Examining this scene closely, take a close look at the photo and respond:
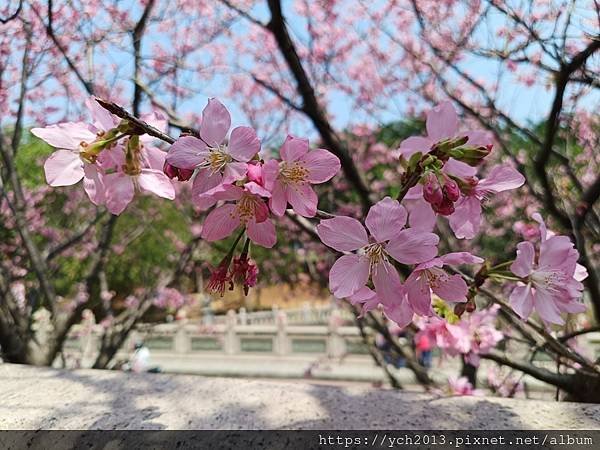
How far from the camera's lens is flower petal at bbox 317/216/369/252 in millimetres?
660

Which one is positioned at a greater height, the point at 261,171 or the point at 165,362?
the point at 261,171

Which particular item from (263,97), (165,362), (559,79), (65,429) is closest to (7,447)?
(65,429)

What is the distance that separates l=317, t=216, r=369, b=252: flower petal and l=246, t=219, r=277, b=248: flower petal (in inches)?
2.7

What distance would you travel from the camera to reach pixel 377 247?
68 cm

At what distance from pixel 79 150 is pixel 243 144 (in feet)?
0.91

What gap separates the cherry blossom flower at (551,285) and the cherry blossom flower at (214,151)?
50cm

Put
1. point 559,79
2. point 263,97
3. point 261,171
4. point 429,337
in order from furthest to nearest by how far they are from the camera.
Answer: point 263,97, point 559,79, point 429,337, point 261,171

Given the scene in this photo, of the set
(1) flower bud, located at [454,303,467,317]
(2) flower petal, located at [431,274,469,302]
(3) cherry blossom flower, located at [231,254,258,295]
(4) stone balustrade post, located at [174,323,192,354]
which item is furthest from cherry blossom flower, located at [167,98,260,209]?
(4) stone balustrade post, located at [174,323,192,354]

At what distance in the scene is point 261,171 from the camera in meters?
0.61

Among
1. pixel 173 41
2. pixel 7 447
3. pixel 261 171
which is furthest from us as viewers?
pixel 173 41

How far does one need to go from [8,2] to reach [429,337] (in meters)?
2.99

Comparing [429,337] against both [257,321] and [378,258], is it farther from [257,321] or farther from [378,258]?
[257,321]

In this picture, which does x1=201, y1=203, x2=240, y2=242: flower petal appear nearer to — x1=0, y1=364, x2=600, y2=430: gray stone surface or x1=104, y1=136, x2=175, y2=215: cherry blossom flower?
x1=104, y1=136, x2=175, y2=215: cherry blossom flower

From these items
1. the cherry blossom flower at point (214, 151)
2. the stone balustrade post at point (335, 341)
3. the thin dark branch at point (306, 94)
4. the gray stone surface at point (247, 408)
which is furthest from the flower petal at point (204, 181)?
the stone balustrade post at point (335, 341)
